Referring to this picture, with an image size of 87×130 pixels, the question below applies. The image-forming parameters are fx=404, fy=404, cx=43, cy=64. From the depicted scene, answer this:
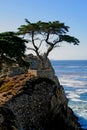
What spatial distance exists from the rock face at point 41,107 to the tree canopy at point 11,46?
5.45 m

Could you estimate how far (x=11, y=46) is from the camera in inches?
1485

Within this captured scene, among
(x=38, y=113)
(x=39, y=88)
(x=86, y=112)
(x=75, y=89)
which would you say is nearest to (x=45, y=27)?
(x=39, y=88)

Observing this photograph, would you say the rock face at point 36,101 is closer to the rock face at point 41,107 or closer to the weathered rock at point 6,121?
the rock face at point 41,107

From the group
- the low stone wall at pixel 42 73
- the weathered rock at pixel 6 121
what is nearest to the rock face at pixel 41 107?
the low stone wall at pixel 42 73

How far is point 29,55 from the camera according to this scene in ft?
199

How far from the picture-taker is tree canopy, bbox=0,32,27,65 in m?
36.9

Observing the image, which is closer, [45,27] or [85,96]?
[45,27]

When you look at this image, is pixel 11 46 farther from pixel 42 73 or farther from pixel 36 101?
pixel 42 73

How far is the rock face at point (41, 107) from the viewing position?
41500 millimetres

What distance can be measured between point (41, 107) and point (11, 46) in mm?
9084

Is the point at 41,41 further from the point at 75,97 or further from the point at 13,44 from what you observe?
the point at 75,97

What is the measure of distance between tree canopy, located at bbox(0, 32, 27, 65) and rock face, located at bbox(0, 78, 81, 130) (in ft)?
17.9

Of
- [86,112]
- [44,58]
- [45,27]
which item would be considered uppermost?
[45,27]

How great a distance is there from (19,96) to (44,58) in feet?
37.0
